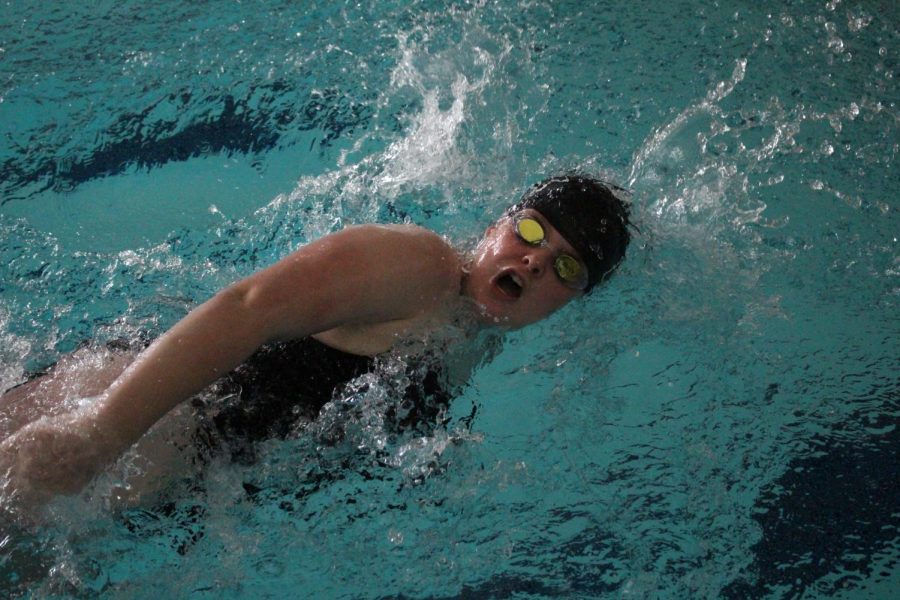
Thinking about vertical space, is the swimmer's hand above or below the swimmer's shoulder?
below

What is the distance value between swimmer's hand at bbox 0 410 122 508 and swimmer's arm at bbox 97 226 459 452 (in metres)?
0.03

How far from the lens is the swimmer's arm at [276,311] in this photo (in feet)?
4.52

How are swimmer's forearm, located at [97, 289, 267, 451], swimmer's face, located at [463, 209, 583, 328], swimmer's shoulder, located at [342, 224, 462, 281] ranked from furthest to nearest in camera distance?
swimmer's face, located at [463, 209, 583, 328] < swimmer's shoulder, located at [342, 224, 462, 281] < swimmer's forearm, located at [97, 289, 267, 451]

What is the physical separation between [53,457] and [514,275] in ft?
3.07

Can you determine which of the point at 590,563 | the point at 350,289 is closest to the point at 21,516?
the point at 350,289

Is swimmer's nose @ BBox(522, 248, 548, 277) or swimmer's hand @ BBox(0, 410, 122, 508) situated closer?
swimmer's hand @ BBox(0, 410, 122, 508)

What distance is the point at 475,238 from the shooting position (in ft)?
7.09

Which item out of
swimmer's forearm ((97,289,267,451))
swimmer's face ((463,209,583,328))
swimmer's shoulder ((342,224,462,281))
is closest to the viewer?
swimmer's forearm ((97,289,267,451))

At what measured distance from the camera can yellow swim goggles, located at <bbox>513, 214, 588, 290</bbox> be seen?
73.9 inches

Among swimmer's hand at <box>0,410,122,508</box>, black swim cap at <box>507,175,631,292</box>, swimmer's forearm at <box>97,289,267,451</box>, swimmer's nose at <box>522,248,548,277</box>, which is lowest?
swimmer's hand at <box>0,410,122,508</box>

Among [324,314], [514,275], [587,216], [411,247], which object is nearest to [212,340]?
[324,314]

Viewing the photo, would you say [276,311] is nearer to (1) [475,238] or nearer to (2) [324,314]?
(2) [324,314]

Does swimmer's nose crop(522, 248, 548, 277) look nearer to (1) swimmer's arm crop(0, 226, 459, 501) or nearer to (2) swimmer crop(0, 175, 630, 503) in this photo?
(2) swimmer crop(0, 175, 630, 503)

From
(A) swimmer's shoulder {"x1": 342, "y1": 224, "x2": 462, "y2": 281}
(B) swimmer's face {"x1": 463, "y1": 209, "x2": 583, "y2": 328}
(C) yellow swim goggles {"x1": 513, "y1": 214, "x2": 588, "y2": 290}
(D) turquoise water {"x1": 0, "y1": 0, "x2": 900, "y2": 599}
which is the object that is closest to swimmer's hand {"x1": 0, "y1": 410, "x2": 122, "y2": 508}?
(D) turquoise water {"x1": 0, "y1": 0, "x2": 900, "y2": 599}
